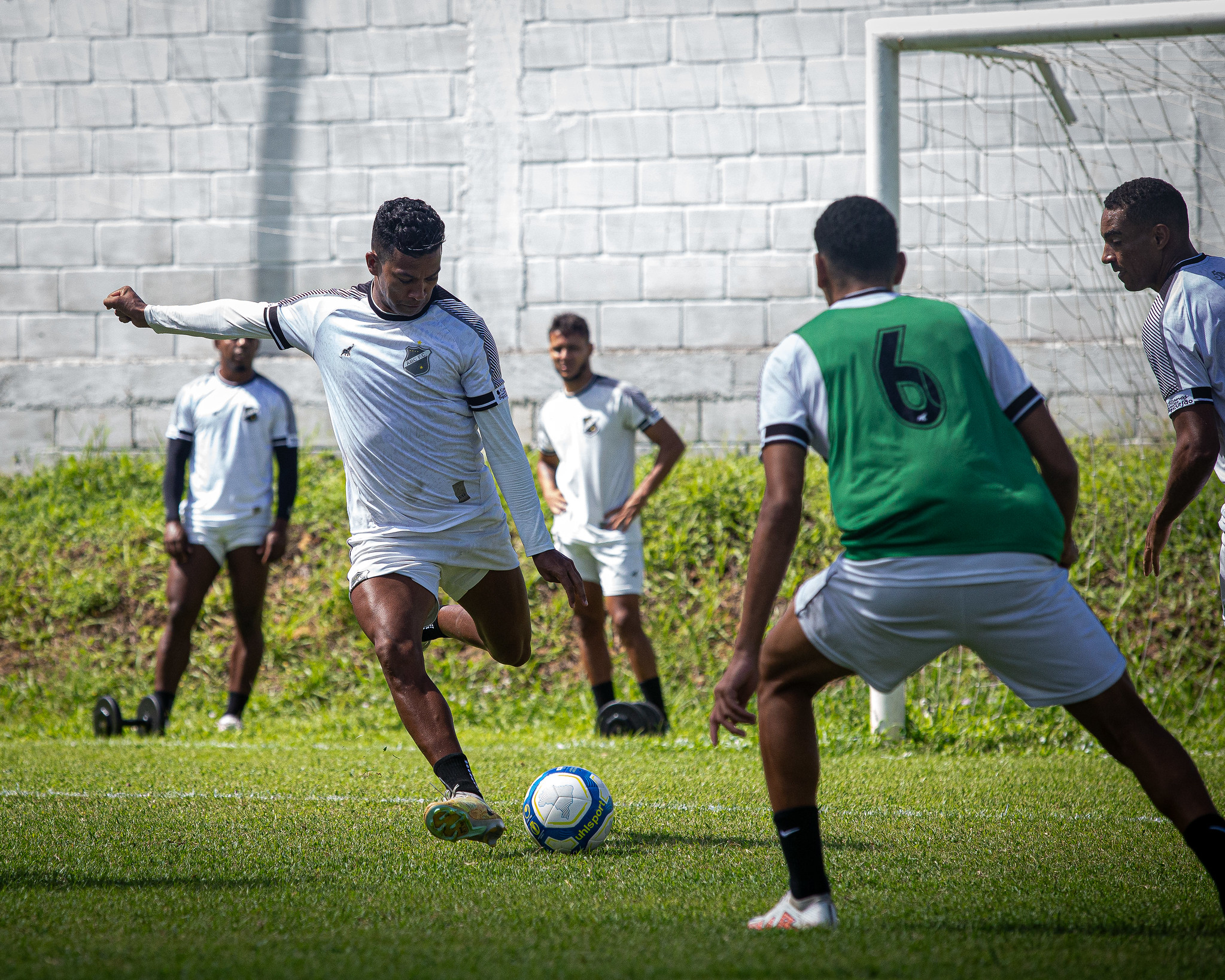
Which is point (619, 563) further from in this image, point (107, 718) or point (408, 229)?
point (408, 229)

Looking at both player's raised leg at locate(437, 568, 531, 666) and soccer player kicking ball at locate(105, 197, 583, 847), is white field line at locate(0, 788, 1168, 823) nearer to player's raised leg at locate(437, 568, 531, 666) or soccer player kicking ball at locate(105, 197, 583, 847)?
player's raised leg at locate(437, 568, 531, 666)

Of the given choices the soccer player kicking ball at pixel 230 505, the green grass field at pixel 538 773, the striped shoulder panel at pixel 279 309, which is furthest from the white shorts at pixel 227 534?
the striped shoulder panel at pixel 279 309

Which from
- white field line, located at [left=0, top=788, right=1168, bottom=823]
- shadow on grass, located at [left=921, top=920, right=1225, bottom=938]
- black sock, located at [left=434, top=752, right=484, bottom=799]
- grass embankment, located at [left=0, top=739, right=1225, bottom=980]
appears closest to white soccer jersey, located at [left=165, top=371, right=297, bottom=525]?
grass embankment, located at [left=0, top=739, right=1225, bottom=980]

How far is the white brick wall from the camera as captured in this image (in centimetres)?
1109

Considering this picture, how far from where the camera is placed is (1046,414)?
336 centimetres

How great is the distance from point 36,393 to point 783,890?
10245 millimetres

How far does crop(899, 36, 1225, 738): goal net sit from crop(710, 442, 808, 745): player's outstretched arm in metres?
4.87

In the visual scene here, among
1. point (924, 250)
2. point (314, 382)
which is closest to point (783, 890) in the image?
point (924, 250)

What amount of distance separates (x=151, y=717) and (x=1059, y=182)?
326 inches

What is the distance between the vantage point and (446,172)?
1160 centimetres

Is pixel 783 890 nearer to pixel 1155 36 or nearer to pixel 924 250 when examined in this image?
pixel 1155 36

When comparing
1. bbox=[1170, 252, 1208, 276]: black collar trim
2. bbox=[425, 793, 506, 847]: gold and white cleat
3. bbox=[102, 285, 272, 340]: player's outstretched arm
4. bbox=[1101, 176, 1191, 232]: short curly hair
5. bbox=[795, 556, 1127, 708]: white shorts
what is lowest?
bbox=[425, 793, 506, 847]: gold and white cleat

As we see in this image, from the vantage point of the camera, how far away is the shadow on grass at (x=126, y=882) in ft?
13.0

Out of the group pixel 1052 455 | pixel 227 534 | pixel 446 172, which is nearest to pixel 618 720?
pixel 227 534
